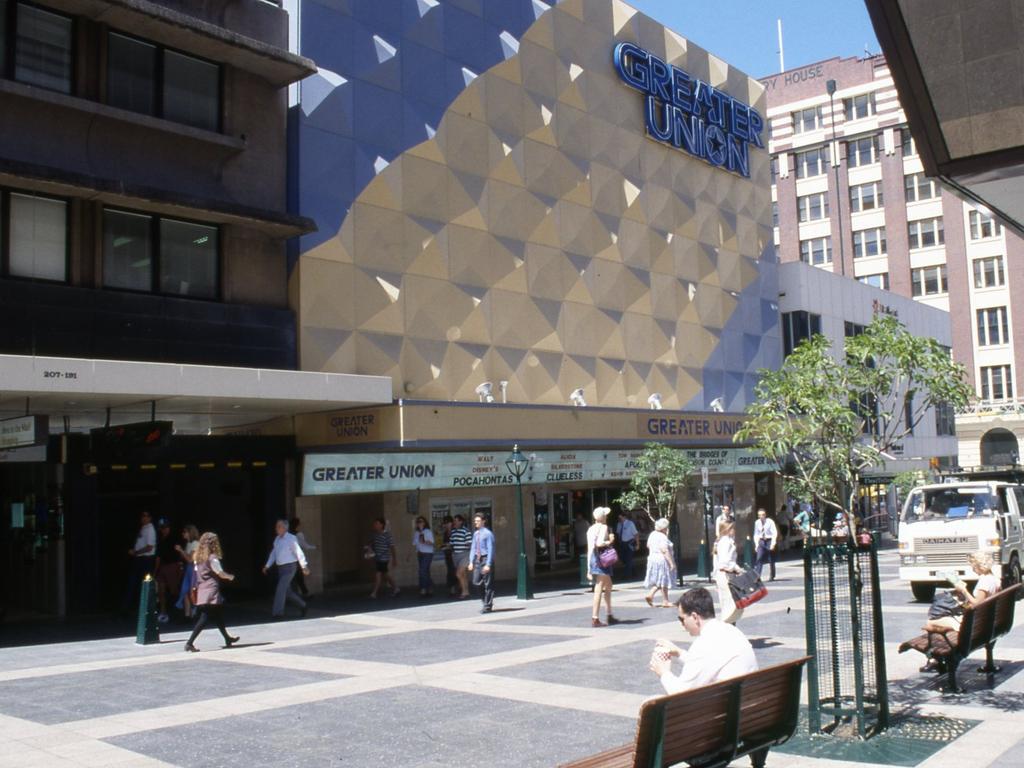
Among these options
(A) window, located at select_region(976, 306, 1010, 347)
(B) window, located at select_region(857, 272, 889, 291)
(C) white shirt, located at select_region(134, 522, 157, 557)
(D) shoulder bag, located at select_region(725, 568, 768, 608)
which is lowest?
(D) shoulder bag, located at select_region(725, 568, 768, 608)

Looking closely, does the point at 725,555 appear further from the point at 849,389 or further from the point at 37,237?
the point at 37,237

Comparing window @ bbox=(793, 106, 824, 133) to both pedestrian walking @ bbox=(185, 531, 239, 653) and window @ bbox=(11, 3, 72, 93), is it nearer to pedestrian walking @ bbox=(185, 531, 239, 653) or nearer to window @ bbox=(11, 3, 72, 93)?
window @ bbox=(11, 3, 72, 93)

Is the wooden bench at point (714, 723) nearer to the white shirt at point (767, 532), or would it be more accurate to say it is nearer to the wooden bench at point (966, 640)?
the wooden bench at point (966, 640)

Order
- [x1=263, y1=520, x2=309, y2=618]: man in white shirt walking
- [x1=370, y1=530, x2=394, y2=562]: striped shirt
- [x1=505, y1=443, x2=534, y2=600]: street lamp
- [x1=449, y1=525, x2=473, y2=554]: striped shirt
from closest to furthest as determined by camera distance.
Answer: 1. [x1=263, y1=520, x2=309, y2=618]: man in white shirt walking
2. [x1=505, y1=443, x2=534, y2=600]: street lamp
3. [x1=370, y1=530, x2=394, y2=562]: striped shirt
4. [x1=449, y1=525, x2=473, y2=554]: striped shirt

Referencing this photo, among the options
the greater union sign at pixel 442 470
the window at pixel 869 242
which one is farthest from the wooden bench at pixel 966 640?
the window at pixel 869 242

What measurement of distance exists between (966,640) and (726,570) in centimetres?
426

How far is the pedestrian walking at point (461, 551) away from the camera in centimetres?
2258

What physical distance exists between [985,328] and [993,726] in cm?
6594

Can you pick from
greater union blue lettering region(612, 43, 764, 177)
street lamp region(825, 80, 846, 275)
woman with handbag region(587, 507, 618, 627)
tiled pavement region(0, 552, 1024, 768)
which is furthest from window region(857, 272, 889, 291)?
woman with handbag region(587, 507, 618, 627)

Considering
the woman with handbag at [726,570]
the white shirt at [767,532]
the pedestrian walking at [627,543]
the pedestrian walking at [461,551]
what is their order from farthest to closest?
the pedestrian walking at [627,543]
the white shirt at [767,532]
the pedestrian walking at [461,551]
the woman with handbag at [726,570]

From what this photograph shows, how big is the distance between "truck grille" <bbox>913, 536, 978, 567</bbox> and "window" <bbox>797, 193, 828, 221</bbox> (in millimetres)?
58051

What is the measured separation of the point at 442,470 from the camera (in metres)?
23.5

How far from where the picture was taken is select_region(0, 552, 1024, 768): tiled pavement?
8.91m

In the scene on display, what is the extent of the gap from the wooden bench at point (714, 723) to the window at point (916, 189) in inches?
2701
